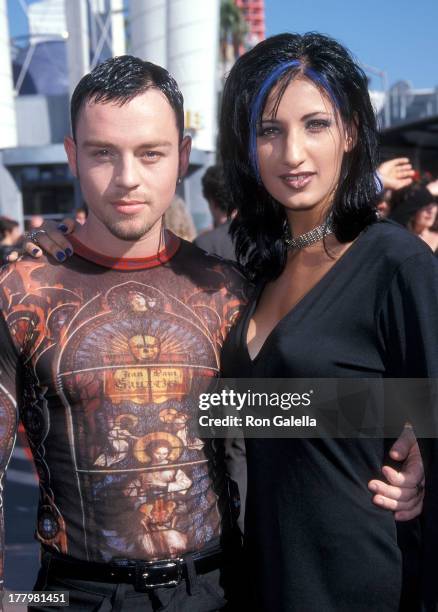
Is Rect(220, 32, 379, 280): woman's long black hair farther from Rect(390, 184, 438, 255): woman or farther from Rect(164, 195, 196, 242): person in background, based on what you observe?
Rect(390, 184, 438, 255): woman

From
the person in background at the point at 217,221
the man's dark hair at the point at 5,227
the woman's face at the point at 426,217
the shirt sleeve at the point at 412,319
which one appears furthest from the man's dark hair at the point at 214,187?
the man's dark hair at the point at 5,227

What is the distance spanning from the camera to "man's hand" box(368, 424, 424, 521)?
1.77 meters

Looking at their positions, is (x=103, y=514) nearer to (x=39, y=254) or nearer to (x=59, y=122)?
(x=39, y=254)

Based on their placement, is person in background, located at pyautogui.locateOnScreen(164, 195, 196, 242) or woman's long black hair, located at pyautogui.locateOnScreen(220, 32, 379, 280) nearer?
woman's long black hair, located at pyautogui.locateOnScreen(220, 32, 379, 280)

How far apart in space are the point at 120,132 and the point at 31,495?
4.15 m

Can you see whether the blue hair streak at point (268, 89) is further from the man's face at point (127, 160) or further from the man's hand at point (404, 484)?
the man's hand at point (404, 484)

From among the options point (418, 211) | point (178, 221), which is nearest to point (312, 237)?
point (178, 221)

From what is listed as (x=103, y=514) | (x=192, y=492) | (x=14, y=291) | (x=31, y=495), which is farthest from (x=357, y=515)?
(x=31, y=495)

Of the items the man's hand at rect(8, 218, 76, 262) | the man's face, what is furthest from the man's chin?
the man's hand at rect(8, 218, 76, 262)

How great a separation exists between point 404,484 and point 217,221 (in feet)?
13.2

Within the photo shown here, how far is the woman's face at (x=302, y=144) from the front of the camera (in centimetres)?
195

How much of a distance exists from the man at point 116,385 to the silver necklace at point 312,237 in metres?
0.44

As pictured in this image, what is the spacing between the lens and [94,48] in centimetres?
2052

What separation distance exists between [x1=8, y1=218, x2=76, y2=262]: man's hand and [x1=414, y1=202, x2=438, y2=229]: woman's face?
389cm
